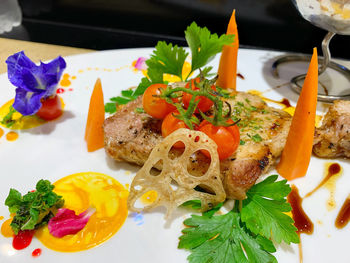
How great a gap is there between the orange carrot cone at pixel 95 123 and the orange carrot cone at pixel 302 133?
55.0 inches

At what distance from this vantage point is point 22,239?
1.85 m

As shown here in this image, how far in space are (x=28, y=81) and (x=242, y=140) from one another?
176 cm

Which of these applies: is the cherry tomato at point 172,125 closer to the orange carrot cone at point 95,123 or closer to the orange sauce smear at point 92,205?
the orange sauce smear at point 92,205

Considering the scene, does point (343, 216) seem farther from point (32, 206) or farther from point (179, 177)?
point (32, 206)

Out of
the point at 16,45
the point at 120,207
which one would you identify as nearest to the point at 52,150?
the point at 120,207

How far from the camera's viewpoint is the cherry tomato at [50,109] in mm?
2734

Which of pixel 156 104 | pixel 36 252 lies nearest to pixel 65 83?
pixel 156 104

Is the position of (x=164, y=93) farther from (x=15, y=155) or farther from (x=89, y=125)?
(x=15, y=155)

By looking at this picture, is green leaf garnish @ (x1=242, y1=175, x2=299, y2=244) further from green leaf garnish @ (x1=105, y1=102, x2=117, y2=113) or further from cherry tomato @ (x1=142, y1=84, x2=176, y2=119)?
green leaf garnish @ (x1=105, y1=102, x2=117, y2=113)

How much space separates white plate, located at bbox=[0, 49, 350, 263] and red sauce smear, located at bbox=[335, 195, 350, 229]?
1.1 inches

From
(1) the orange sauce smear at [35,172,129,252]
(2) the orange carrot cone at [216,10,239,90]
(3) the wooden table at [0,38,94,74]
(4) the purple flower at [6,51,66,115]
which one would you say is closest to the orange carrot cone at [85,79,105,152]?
(1) the orange sauce smear at [35,172,129,252]

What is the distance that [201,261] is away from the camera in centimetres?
175

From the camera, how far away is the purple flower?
102 inches

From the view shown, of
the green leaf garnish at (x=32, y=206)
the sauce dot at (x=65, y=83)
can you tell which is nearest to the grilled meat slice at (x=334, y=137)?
the green leaf garnish at (x=32, y=206)
